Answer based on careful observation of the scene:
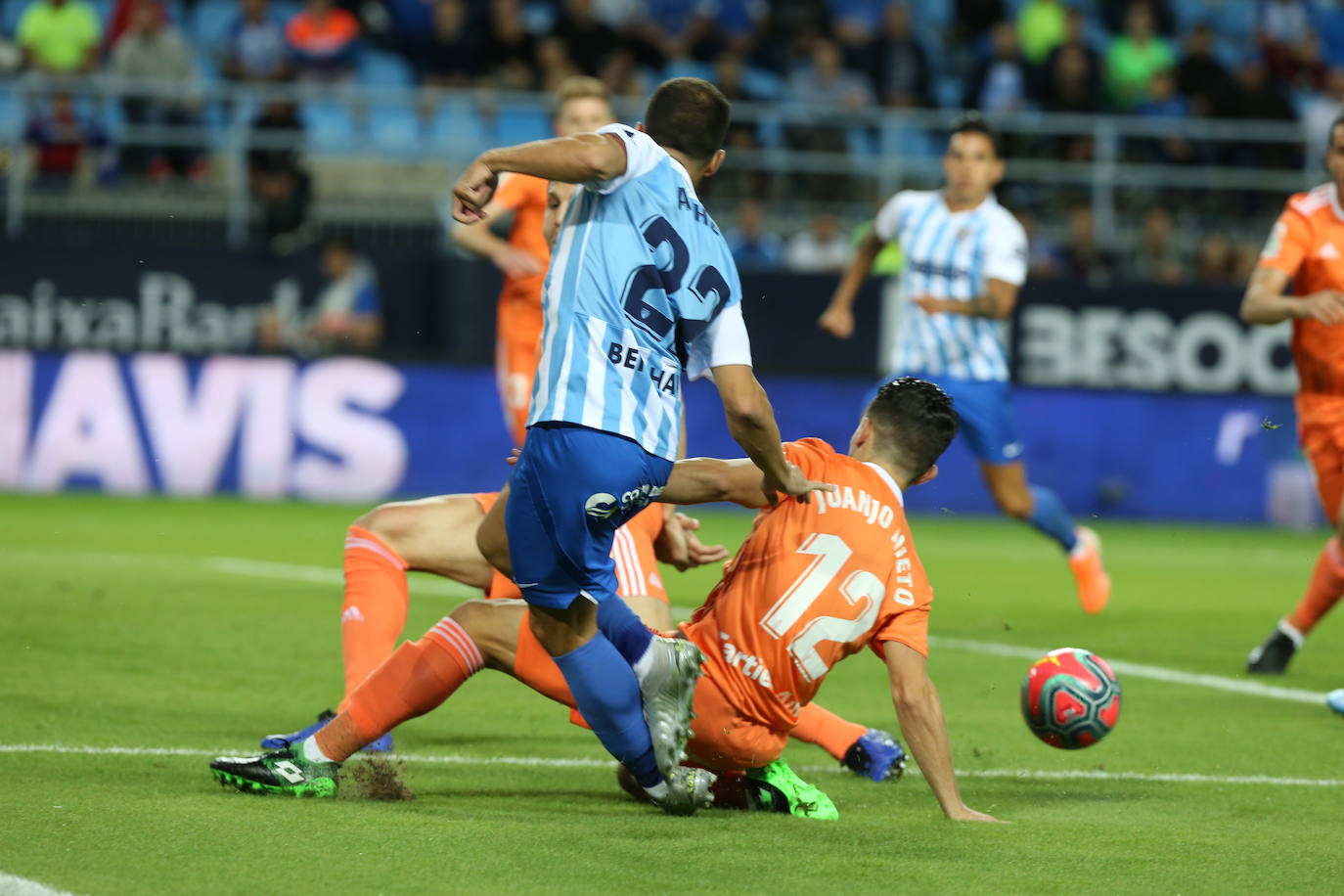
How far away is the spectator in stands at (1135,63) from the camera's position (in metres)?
20.0

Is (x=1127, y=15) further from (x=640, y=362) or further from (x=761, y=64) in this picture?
(x=640, y=362)

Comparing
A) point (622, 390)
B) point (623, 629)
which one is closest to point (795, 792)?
point (623, 629)

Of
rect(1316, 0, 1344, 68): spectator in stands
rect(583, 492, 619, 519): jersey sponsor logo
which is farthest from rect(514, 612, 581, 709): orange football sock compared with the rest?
rect(1316, 0, 1344, 68): spectator in stands

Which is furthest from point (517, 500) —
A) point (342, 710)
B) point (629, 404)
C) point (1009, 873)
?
point (1009, 873)

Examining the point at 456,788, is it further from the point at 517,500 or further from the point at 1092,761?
the point at 1092,761

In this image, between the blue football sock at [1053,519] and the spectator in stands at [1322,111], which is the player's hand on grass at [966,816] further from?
the spectator in stands at [1322,111]

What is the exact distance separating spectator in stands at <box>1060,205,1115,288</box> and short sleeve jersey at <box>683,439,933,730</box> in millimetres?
13331

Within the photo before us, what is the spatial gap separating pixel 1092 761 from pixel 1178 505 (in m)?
11.3

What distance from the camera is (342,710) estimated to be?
5.19 m

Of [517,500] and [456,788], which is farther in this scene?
[456,788]

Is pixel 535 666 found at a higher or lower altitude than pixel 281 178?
lower

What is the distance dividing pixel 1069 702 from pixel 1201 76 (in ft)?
52.2

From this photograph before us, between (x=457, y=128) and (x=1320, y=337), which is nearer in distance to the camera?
(x=1320, y=337)

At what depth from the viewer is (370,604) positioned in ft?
19.5
